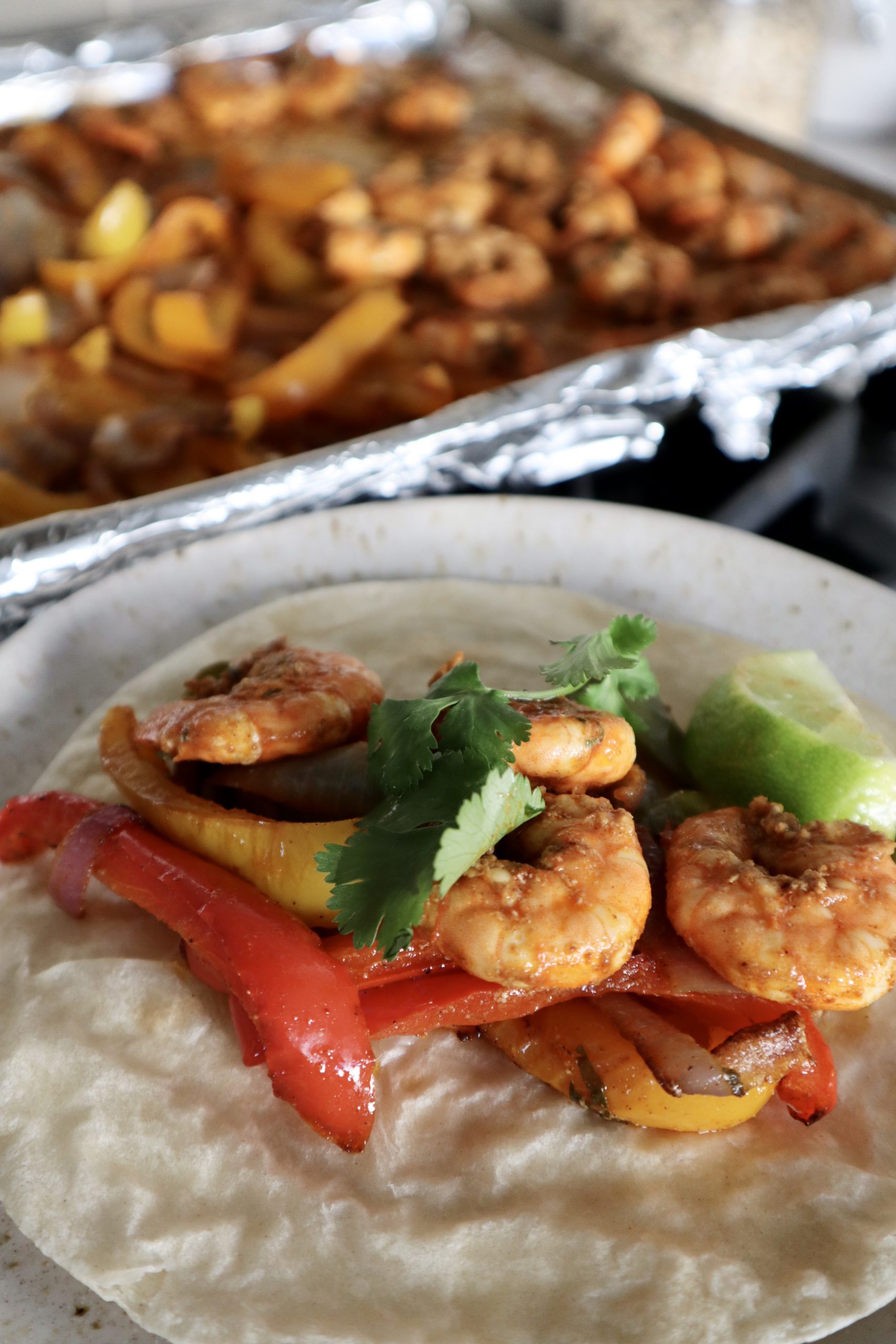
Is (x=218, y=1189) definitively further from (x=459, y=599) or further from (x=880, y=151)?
(x=880, y=151)

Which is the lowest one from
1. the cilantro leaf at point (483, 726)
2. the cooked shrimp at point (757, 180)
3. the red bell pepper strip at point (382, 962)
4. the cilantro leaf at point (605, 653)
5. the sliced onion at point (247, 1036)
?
the cooked shrimp at point (757, 180)

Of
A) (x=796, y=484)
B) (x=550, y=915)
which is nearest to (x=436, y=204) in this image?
(x=796, y=484)

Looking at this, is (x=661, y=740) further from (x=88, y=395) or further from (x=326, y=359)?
(x=88, y=395)

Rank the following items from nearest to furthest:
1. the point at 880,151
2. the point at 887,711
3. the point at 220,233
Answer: the point at 887,711 < the point at 220,233 < the point at 880,151

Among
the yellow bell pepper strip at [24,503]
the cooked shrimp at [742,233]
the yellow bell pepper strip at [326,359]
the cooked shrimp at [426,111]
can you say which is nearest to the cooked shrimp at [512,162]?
the cooked shrimp at [426,111]

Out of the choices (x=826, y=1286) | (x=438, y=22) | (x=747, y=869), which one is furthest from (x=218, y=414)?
(x=438, y=22)

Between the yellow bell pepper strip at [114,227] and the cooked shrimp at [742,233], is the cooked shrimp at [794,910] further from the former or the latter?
the yellow bell pepper strip at [114,227]

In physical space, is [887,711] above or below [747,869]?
below
